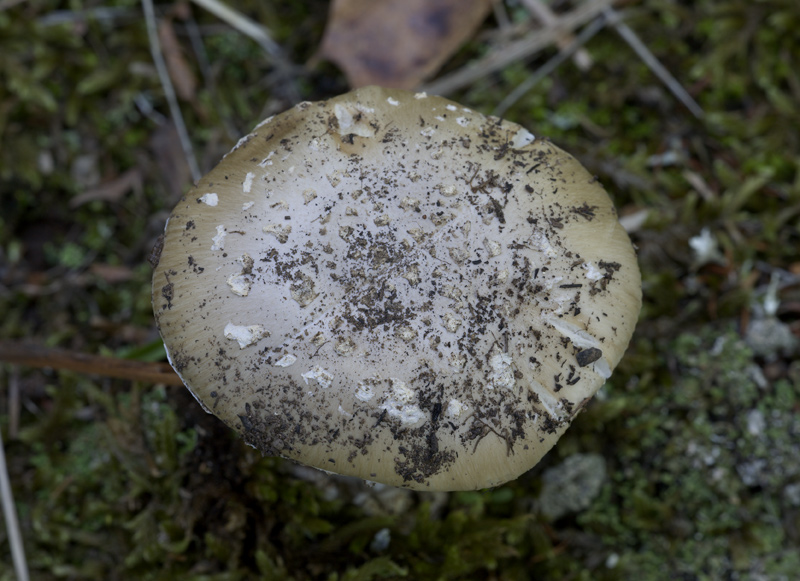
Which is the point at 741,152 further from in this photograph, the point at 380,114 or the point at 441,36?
the point at 380,114

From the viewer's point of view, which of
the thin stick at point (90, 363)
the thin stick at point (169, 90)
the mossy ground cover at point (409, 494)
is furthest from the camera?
the thin stick at point (169, 90)

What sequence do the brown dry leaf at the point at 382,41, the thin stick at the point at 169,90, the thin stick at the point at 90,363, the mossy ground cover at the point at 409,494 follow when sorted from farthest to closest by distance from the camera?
1. the thin stick at the point at 169,90
2. the brown dry leaf at the point at 382,41
3. the mossy ground cover at the point at 409,494
4. the thin stick at the point at 90,363

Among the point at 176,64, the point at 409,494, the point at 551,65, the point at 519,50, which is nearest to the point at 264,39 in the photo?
the point at 176,64

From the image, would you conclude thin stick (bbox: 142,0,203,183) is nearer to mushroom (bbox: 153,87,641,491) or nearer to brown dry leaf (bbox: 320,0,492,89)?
brown dry leaf (bbox: 320,0,492,89)

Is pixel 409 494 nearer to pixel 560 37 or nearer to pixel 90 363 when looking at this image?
pixel 90 363

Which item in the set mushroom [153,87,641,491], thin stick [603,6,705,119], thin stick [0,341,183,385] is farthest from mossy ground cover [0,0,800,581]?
mushroom [153,87,641,491]

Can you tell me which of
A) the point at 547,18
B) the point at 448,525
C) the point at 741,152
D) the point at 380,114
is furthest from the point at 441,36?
the point at 448,525

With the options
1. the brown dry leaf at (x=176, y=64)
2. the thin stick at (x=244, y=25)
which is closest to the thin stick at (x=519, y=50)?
the thin stick at (x=244, y=25)

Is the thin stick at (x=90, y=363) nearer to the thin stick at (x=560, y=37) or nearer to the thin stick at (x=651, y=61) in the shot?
the thin stick at (x=560, y=37)
